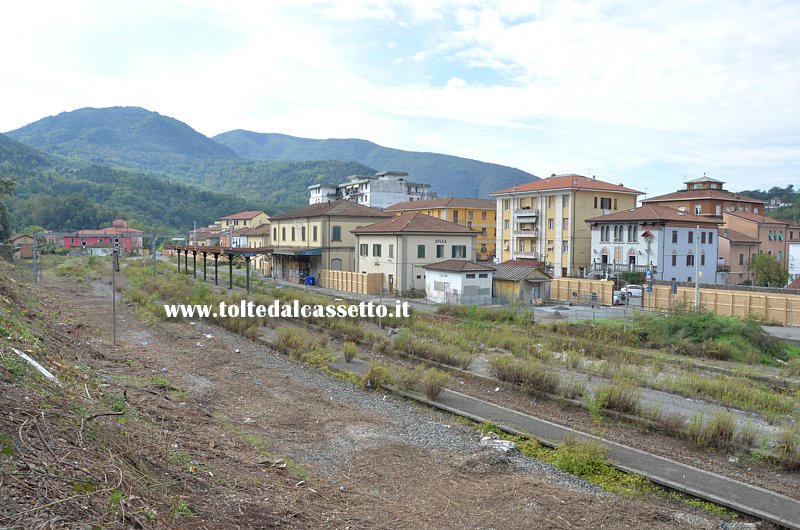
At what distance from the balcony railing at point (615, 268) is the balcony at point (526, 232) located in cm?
650

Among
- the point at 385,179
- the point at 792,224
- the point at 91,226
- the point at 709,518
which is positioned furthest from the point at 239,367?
the point at 91,226

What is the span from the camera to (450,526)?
6.82 m

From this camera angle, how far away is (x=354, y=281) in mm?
40094

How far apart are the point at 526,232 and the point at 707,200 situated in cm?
2175

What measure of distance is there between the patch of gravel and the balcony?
39128 mm

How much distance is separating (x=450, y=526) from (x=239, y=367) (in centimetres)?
1029

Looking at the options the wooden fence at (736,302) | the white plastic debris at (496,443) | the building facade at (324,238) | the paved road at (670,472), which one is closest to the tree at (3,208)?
the building facade at (324,238)

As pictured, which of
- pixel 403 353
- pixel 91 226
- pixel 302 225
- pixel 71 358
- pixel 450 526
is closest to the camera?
pixel 450 526

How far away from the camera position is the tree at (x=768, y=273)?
44938mm

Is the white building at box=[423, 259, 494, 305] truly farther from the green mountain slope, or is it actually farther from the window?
the green mountain slope

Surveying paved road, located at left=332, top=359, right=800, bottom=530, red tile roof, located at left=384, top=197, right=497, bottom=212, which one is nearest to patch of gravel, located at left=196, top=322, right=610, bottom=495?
paved road, located at left=332, top=359, right=800, bottom=530

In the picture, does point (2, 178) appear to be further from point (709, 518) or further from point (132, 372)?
point (709, 518)

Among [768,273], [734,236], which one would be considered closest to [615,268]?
[768,273]

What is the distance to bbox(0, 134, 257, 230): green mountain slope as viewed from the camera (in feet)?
324
